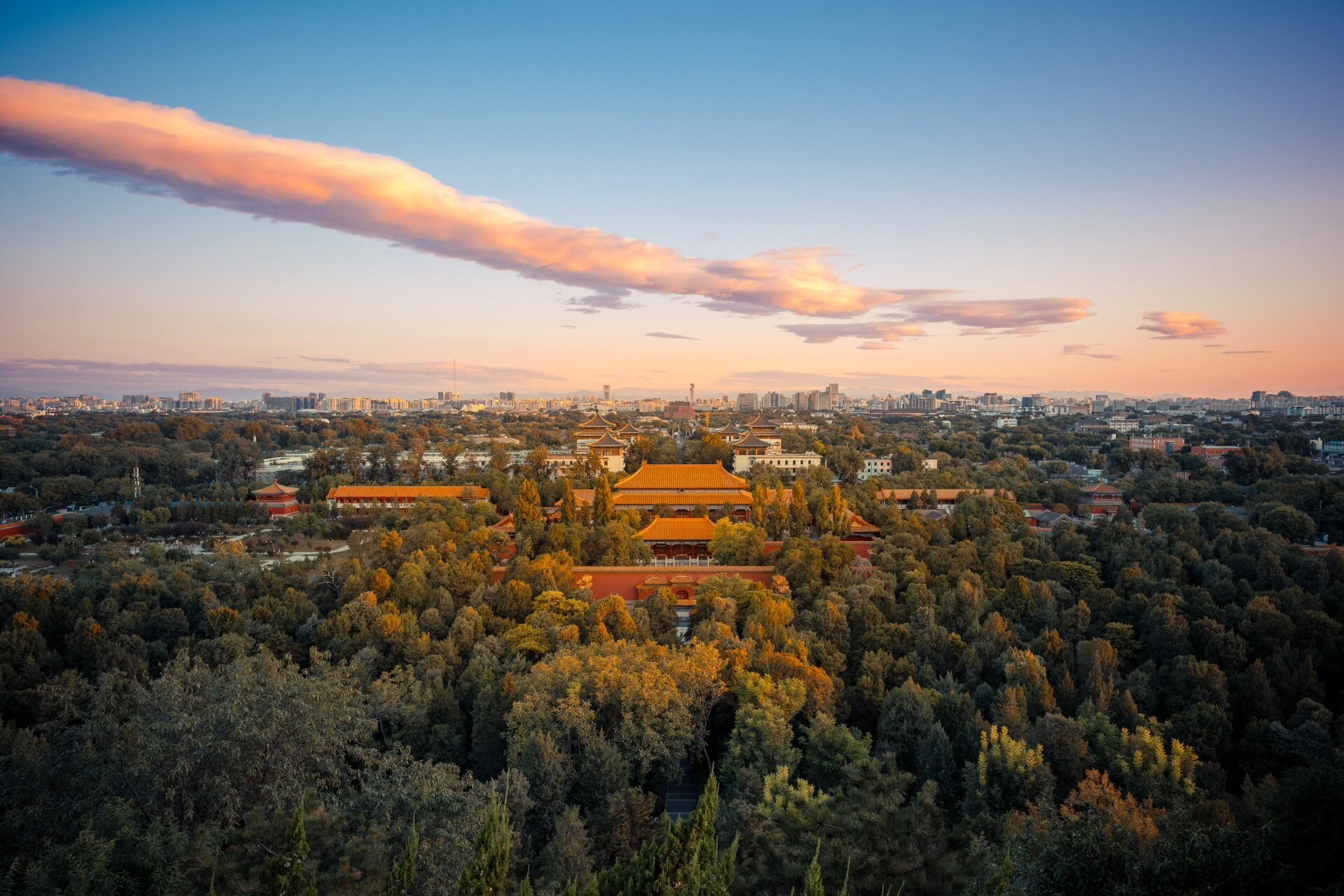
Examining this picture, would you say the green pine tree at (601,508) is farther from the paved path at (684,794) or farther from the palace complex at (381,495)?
the paved path at (684,794)

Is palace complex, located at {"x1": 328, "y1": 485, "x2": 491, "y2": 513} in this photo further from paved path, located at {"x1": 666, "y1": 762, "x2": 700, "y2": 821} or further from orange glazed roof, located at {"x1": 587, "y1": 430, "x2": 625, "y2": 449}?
paved path, located at {"x1": 666, "y1": 762, "x2": 700, "y2": 821}

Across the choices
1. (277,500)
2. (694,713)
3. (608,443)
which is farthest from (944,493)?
(277,500)

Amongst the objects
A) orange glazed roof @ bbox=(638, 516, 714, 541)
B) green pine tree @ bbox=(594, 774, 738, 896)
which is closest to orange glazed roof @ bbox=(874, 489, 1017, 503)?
orange glazed roof @ bbox=(638, 516, 714, 541)

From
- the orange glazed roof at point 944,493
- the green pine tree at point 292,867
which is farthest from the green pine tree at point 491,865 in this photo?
the orange glazed roof at point 944,493

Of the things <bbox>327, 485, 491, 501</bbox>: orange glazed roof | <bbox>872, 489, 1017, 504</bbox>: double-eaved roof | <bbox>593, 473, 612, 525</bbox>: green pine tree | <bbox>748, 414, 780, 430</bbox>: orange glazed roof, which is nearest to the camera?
<bbox>593, 473, 612, 525</bbox>: green pine tree

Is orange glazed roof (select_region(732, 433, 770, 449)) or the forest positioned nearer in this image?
the forest

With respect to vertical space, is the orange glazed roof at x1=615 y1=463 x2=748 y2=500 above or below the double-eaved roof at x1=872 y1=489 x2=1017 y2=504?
above

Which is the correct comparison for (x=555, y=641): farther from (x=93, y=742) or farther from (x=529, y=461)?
(x=529, y=461)
